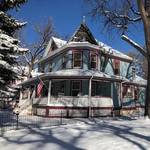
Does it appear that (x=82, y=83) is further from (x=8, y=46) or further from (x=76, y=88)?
(x=8, y=46)

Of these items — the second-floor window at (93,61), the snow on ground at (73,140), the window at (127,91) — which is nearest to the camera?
the snow on ground at (73,140)

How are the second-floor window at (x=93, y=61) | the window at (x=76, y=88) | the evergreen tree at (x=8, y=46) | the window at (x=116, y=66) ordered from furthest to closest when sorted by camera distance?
the window at (x=116, y=66) < the second-floor window at (x=93, y=61) < the window at (x=76, y=88) < the evergreen tree at (x=8, y=46)

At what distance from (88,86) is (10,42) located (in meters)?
14.7

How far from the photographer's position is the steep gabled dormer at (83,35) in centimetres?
3491

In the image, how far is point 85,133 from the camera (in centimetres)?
1703

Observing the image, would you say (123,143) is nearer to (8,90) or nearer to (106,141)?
(106,141)

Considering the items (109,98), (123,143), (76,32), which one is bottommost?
(123,143)

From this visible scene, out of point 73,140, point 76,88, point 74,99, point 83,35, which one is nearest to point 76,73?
point 76,88

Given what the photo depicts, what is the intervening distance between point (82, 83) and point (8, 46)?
14.7m

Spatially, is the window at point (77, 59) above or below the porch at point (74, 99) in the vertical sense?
above

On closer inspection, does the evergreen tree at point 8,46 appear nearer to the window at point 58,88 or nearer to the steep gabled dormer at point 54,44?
the window at point 58,88

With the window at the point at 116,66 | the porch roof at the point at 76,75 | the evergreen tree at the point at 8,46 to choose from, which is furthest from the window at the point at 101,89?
the evergreen tree at the point at 8,46

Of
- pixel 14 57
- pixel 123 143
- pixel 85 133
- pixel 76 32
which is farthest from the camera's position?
pixel 76 32

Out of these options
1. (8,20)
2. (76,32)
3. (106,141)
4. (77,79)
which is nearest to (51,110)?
(77,79)
